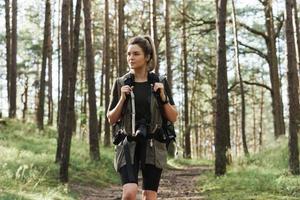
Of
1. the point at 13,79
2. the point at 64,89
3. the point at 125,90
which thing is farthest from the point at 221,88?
the point at 13,79

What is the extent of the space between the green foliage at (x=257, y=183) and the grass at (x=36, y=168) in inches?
120

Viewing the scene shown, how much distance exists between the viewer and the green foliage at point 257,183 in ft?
30.3

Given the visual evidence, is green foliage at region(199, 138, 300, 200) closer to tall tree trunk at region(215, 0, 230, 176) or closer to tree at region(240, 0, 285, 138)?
tall tree trunk at region(215, 0, 230, 176)

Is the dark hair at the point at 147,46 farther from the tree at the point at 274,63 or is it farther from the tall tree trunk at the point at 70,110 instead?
the tree at the point at 274,63

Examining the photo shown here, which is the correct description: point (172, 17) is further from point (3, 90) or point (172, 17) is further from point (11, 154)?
point (3, 90)

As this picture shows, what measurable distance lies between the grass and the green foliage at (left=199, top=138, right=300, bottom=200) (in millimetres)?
3050

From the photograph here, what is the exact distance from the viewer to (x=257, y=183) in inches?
423

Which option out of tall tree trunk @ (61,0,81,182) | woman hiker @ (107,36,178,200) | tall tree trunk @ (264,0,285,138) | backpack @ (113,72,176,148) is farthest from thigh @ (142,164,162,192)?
tall tree trunk @ (264,0,285,138)

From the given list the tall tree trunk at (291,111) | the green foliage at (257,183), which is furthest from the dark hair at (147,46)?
the tall tree trunk at (291,111)

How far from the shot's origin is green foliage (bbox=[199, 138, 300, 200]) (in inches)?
364

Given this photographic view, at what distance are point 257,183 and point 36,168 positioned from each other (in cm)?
529

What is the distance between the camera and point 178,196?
10500 mm

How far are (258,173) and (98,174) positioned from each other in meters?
4.63

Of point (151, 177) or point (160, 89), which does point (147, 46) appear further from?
point (151, 177)
